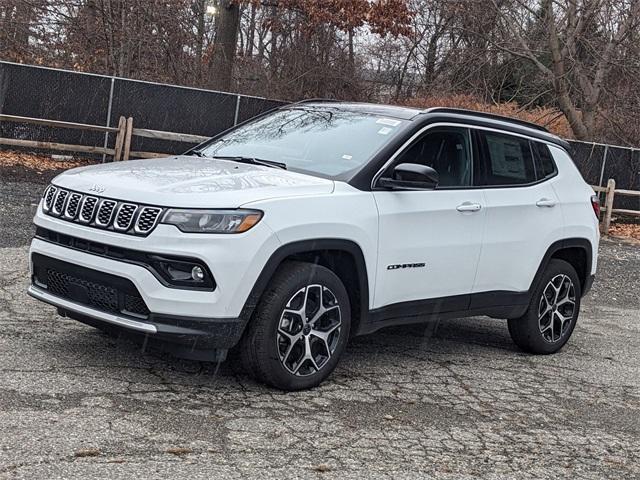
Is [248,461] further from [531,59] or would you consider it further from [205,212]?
[531,59]

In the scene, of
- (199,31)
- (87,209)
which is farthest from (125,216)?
(199,31)

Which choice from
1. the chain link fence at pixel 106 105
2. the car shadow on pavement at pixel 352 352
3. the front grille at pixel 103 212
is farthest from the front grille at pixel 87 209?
the chain link fence at pixel 106 105

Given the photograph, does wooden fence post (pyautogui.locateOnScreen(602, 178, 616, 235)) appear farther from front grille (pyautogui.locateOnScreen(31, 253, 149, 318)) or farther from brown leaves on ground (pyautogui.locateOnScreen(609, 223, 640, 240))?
front grille (pyautogui.locateOnScreen(31, 253, 149, 318))

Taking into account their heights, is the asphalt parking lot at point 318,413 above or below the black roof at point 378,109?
below

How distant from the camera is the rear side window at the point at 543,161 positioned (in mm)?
7438

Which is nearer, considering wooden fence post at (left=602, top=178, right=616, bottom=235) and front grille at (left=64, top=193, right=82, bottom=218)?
front grille at (left=64, top=193, right=82, bottom=218)

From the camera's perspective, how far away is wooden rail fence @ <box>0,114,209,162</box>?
1652cm

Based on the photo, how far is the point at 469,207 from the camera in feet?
21.3

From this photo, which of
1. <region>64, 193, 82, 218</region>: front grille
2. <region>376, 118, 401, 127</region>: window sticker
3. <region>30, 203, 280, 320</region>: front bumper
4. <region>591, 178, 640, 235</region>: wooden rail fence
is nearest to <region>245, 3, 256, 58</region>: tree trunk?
<region>591, 178, 640, 235</region>: wooden rail fence

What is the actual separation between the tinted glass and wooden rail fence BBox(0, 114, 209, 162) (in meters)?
11.0

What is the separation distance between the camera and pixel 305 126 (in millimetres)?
6703

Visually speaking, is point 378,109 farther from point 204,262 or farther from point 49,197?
point 49,197

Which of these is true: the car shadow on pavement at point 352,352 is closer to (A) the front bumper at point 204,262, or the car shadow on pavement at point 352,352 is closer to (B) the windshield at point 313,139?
(A) the front bumper at point 204,262

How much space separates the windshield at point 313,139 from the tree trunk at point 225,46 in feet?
55.6
